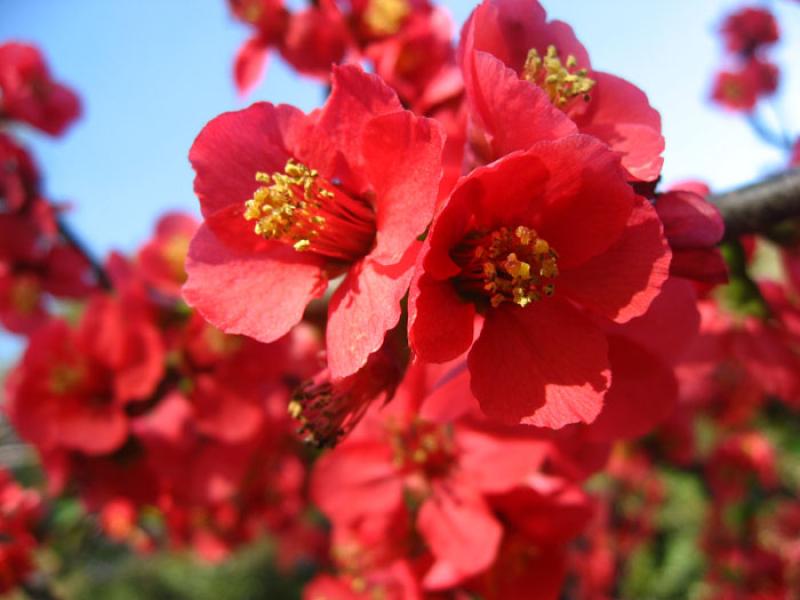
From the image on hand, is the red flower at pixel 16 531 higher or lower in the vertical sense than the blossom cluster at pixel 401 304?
lower

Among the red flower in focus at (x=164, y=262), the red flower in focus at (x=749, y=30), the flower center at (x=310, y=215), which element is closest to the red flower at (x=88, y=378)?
the red flower in focus at (x=164, y=262)

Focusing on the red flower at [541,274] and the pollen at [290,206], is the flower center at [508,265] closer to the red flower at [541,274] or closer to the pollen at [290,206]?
the red flower at [541,274]

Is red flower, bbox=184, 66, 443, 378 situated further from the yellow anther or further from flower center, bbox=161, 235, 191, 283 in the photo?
flower center, bbox=161, 235, 191, 283

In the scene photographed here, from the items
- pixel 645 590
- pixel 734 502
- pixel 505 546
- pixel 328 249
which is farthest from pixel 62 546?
pixel 645 590

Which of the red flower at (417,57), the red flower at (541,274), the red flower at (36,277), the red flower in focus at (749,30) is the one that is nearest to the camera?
the red flower at (541,274)

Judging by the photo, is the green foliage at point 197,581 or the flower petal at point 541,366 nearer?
the flower petal at point 541,366

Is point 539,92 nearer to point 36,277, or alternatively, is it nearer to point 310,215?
point 310,215

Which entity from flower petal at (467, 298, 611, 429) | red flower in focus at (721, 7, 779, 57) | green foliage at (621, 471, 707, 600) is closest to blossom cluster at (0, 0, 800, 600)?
flower petal at (467, 298, 611, 429)
